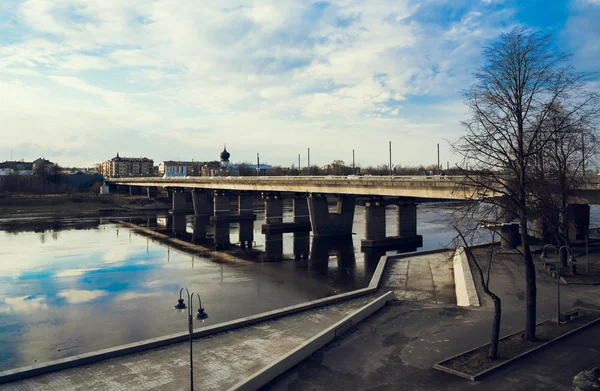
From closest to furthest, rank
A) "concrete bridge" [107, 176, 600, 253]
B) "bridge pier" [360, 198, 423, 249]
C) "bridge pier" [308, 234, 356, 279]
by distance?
"bridge pier" [308, 234, 356, 279] < "concrete bridge" [107, 176, 600, 253] < "bridge pier" [360, 198, 423, 249]

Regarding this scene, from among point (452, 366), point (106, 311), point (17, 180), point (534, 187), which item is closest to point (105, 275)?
point (106, 311)

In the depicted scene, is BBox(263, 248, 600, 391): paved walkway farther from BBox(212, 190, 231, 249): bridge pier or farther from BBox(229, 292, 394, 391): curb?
BBox(212, 190, 231, 249): bridge pier

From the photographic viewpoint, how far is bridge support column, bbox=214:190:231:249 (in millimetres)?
58106

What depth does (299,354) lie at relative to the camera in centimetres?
1495

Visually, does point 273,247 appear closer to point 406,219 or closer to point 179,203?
point 406,219

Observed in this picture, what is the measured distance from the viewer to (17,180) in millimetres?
130875

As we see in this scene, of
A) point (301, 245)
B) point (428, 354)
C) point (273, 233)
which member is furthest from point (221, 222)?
point (428, 354)

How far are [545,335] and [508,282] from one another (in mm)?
9362

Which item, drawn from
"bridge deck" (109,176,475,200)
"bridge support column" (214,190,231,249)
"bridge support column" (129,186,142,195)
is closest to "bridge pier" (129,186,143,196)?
"bridge support column" (129,186,142,195)

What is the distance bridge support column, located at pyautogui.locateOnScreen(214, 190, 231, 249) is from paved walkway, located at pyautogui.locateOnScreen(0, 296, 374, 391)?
3745 cm

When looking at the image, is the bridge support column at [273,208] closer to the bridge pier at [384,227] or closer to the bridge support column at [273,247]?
the bridge support column at [273,247]

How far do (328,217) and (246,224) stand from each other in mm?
22056

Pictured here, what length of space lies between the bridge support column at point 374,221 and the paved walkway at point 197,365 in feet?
108

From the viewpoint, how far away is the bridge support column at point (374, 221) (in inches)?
2015
